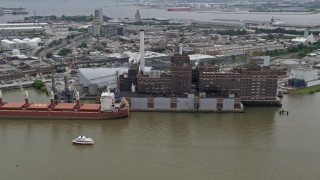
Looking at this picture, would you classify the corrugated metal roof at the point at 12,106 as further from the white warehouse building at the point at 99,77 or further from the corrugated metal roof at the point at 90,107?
the white warehouse building at the point at 99,77

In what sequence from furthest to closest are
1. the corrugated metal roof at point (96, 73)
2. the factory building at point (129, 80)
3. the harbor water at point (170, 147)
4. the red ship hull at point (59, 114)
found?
the corrugated metal roof at point (96, 73) → the factory building at point (129, 80) → the red ship hull at point (59, 114) → the harbor water at point (170, 147)

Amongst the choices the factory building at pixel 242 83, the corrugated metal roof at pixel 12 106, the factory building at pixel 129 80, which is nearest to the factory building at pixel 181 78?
the factory building at pixel 242 83

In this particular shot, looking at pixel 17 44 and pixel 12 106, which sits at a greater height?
pixel 17 44

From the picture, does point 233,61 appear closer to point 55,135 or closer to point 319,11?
point 55,135

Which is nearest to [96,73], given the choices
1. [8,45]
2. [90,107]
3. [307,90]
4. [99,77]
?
[99,77]

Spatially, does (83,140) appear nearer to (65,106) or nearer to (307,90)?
(65,106)

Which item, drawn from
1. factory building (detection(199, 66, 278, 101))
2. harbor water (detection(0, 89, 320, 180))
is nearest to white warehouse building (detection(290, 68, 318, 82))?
factory building (detection(199, 66, 278, 101))
